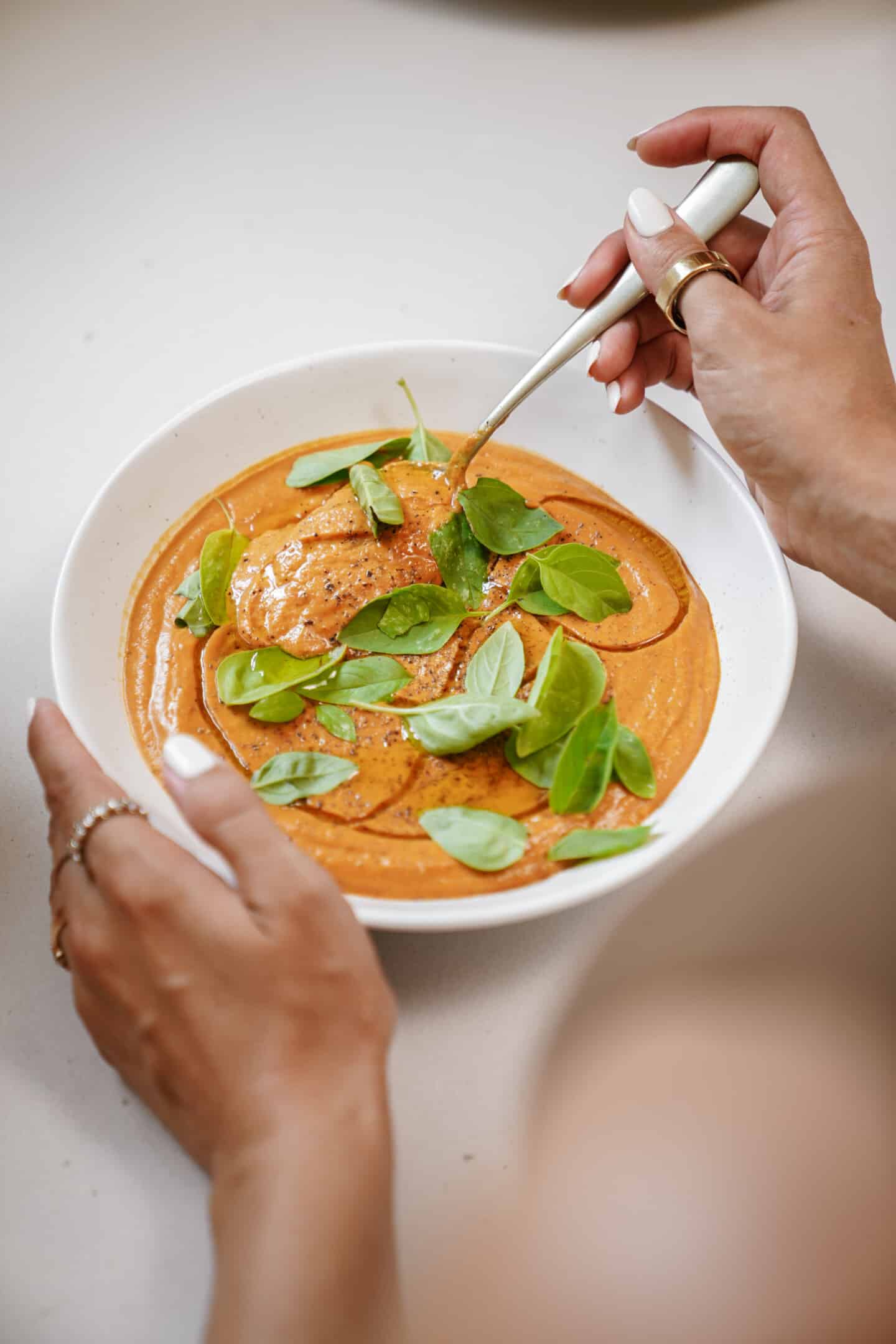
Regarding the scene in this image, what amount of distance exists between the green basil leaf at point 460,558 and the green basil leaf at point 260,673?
228mm

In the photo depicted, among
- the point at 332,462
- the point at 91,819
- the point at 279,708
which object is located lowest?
the point at 279,708

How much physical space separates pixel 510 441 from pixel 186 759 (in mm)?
953

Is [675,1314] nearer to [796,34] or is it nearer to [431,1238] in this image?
[431,1238]

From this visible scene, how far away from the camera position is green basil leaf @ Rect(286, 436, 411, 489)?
173cm

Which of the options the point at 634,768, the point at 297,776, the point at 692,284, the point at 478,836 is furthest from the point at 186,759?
the point at 692,284

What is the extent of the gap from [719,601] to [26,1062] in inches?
48.4

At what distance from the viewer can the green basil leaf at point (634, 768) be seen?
1423 millimetres

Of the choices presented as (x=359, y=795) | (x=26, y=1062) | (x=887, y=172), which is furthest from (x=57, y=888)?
(x=887, y=172)

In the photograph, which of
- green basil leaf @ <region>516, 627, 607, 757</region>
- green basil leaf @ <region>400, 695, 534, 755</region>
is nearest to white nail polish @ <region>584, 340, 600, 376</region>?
green basil leaf @ <region>516, 627, 607, 757</region>

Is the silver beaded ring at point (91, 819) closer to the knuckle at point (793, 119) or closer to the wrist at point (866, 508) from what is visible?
the wrist at point (866, 508)

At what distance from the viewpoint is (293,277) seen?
215 centimetres

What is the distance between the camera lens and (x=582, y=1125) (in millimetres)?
1366

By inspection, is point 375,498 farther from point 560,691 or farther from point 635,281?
point 635,281

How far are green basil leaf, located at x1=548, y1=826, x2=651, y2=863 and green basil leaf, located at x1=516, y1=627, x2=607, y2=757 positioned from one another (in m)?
0.15
